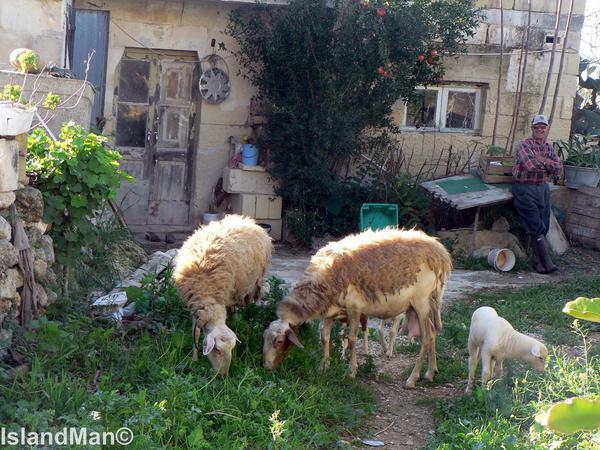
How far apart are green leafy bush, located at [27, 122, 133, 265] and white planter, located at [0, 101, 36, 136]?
0.64 meters

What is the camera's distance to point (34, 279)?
22.6 feet

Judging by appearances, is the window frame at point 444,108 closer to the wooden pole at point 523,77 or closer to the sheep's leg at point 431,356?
the wooden pole at point 523,77

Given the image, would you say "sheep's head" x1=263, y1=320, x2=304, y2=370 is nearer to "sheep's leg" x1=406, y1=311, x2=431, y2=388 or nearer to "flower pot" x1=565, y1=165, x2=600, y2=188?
"sheep's leg" x1=406, y1=311, x2=431, y2=388

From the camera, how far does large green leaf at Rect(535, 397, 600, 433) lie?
3484 millimetres

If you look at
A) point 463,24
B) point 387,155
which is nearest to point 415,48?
point 463,24

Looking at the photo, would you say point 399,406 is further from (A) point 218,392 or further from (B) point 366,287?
(A) point 218,392

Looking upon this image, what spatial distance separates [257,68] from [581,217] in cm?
568

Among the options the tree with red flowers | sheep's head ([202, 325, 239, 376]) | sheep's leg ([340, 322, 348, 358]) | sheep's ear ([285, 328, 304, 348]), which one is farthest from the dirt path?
the tree with red flowers

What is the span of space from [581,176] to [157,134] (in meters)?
6.81

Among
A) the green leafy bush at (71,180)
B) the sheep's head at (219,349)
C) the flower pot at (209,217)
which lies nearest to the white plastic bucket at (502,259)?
the flower pot at (209,217)

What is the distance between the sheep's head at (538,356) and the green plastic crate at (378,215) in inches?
230

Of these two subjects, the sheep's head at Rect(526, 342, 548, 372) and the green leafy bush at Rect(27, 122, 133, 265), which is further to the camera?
the green leafy bush at Rect(27, 122, 133, 265)

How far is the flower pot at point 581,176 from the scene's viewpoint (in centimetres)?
1316

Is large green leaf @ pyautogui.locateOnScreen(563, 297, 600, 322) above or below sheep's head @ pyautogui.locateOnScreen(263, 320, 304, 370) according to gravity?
above
